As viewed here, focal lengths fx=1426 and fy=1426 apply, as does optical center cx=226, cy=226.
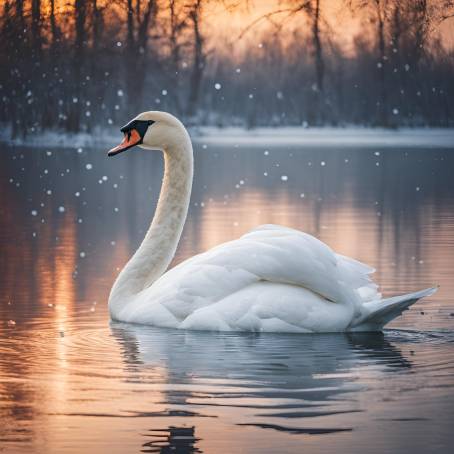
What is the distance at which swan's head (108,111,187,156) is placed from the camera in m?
8.20

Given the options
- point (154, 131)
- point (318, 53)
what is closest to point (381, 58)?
point (318, 53)

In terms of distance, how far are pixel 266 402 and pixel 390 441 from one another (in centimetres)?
76

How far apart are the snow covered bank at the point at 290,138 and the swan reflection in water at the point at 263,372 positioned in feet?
104

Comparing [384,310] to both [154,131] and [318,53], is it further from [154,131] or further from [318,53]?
[318,53]

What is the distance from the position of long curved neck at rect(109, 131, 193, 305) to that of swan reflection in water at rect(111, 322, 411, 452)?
1.09 feet

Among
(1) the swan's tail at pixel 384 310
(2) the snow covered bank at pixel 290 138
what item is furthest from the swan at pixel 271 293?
(2) the snow covered bank at pixel 290 138

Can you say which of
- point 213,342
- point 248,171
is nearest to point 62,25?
point 248,171

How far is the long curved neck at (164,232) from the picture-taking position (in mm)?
7906

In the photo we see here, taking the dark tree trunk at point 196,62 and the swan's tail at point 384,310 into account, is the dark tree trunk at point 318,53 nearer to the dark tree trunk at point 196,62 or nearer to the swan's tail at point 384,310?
the dark tree trunk at point 196,62

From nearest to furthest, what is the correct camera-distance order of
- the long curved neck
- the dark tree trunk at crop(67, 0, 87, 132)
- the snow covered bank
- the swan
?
the swan → the long curved neck → the snow covered bank → the dark tree trunk at crop(67, 0, 87, 132)

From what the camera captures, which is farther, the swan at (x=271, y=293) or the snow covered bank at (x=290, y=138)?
the snow covered bank at (x=290, y=138)

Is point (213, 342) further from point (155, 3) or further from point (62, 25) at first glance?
point (155, 3)

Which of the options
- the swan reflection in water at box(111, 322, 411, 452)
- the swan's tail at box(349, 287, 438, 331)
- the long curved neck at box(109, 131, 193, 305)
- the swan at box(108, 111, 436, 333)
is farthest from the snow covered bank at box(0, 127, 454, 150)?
the swan reflection in water at box(111, 322, 411, 452)

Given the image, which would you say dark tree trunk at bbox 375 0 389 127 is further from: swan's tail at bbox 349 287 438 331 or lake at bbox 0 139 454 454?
swan's tail at bbox 349 287 438 331
